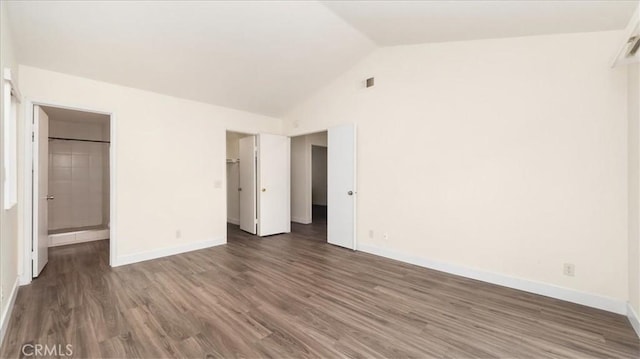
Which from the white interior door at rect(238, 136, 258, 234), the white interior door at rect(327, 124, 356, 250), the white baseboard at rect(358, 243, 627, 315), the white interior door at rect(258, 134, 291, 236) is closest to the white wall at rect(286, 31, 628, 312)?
the white baseboard at rect(358, 243, 627, 315)

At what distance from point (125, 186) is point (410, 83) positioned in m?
4.23

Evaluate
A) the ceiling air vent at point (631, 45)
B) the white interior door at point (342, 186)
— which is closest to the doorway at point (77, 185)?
the white interior door at point (342, 186)

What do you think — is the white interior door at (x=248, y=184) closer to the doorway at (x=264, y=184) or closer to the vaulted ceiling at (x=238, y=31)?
the doorway at (x=264, y=184)

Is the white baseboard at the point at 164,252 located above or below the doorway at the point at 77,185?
below

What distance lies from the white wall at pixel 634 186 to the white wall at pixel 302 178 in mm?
5191

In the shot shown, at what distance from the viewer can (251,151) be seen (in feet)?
17.3

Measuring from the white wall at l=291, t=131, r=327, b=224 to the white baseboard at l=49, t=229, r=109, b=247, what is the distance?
4.03 metres

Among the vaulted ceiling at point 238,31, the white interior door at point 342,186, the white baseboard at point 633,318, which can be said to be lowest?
the white baseboard at point 633,318

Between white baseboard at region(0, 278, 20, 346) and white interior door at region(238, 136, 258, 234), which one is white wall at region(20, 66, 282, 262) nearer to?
white interior door at region(238, 136, 258, 234)

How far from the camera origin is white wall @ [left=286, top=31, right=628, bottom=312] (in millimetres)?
2447

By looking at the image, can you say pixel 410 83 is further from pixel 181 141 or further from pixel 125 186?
pixel 125 186

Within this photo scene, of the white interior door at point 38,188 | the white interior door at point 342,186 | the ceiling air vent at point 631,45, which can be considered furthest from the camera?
the white interior door at point 342,186

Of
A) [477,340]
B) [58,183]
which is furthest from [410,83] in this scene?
[58,183]

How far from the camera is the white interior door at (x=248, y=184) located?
5.26 meters
